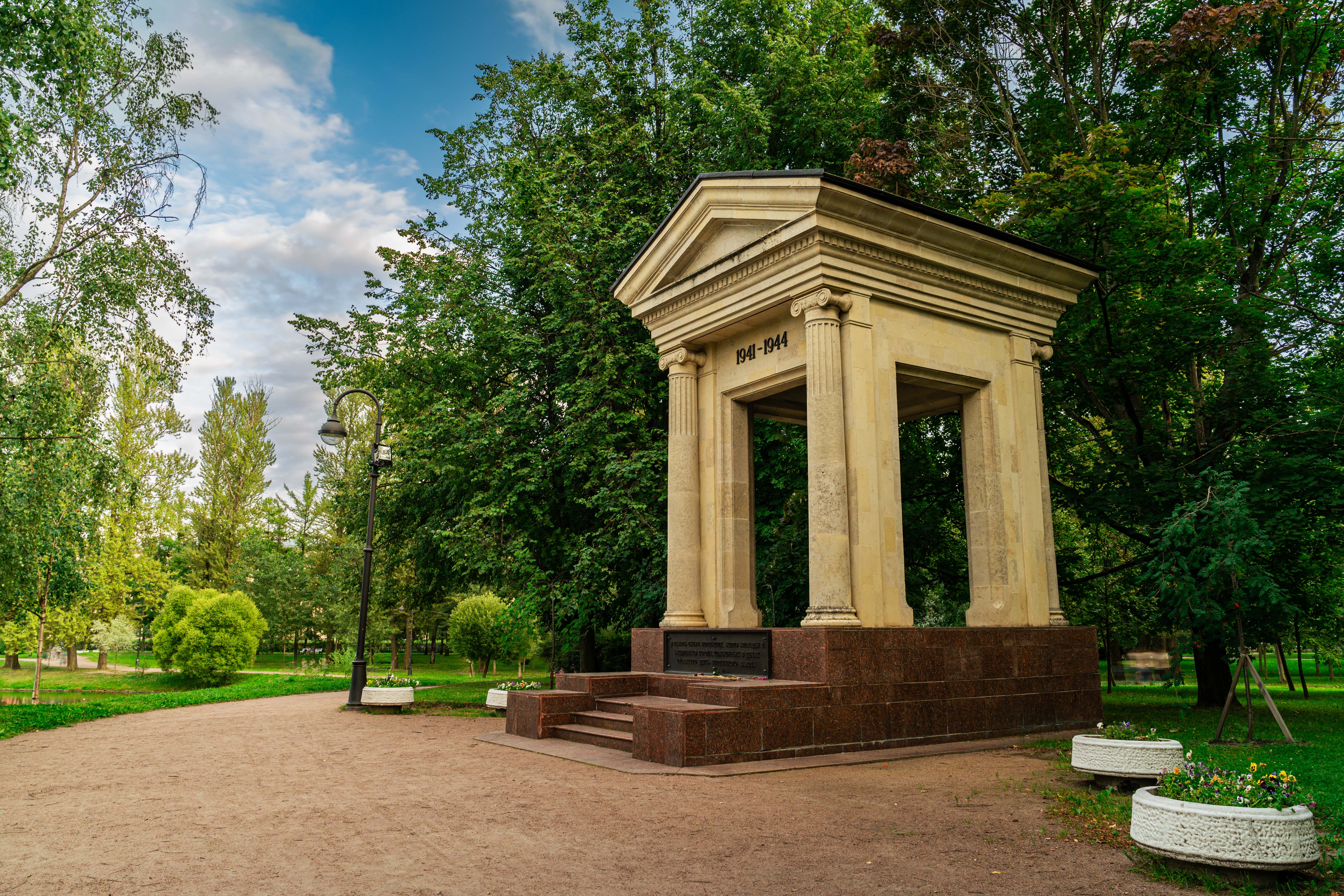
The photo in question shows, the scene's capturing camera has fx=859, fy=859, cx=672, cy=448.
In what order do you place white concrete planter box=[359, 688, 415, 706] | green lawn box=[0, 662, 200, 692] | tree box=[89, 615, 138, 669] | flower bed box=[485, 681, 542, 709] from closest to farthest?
flower bed box=[485, 681, 542, 709] < white concrete planter box=[359, 688, 415, 706] < green lawn box=[0, 662, 200, 692] < tree box=[89, 615, 138, 669]

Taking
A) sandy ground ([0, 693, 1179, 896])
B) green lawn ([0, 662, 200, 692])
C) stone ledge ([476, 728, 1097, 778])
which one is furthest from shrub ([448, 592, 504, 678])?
sandy ground ([0, 693, 1179, 896])

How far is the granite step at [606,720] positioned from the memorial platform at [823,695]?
0.09 ft

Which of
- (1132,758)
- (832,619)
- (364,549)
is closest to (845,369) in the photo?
(832,619)

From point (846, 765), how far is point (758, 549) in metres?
10.8

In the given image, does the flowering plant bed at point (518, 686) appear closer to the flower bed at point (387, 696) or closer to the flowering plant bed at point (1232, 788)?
the flower bed at point (387, 696)

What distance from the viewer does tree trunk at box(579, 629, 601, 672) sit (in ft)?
72.5

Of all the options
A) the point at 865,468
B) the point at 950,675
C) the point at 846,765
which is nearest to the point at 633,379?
the point at 865,468

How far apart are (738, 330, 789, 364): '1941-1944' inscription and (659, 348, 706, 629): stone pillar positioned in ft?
2.85

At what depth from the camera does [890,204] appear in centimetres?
1197

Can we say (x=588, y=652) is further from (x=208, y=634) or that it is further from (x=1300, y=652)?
(x=1300, y=652)

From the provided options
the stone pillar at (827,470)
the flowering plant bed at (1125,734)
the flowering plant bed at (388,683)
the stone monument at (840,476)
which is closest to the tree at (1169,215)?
the stone monument at (840,476)

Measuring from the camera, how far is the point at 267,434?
175ft

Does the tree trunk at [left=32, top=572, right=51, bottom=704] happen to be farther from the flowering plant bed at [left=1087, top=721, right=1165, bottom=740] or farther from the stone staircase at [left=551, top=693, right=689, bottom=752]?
the flowering plant bed at [left=1087, top=721, right=1165, bottom=740]

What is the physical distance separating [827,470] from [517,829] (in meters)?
6.42
